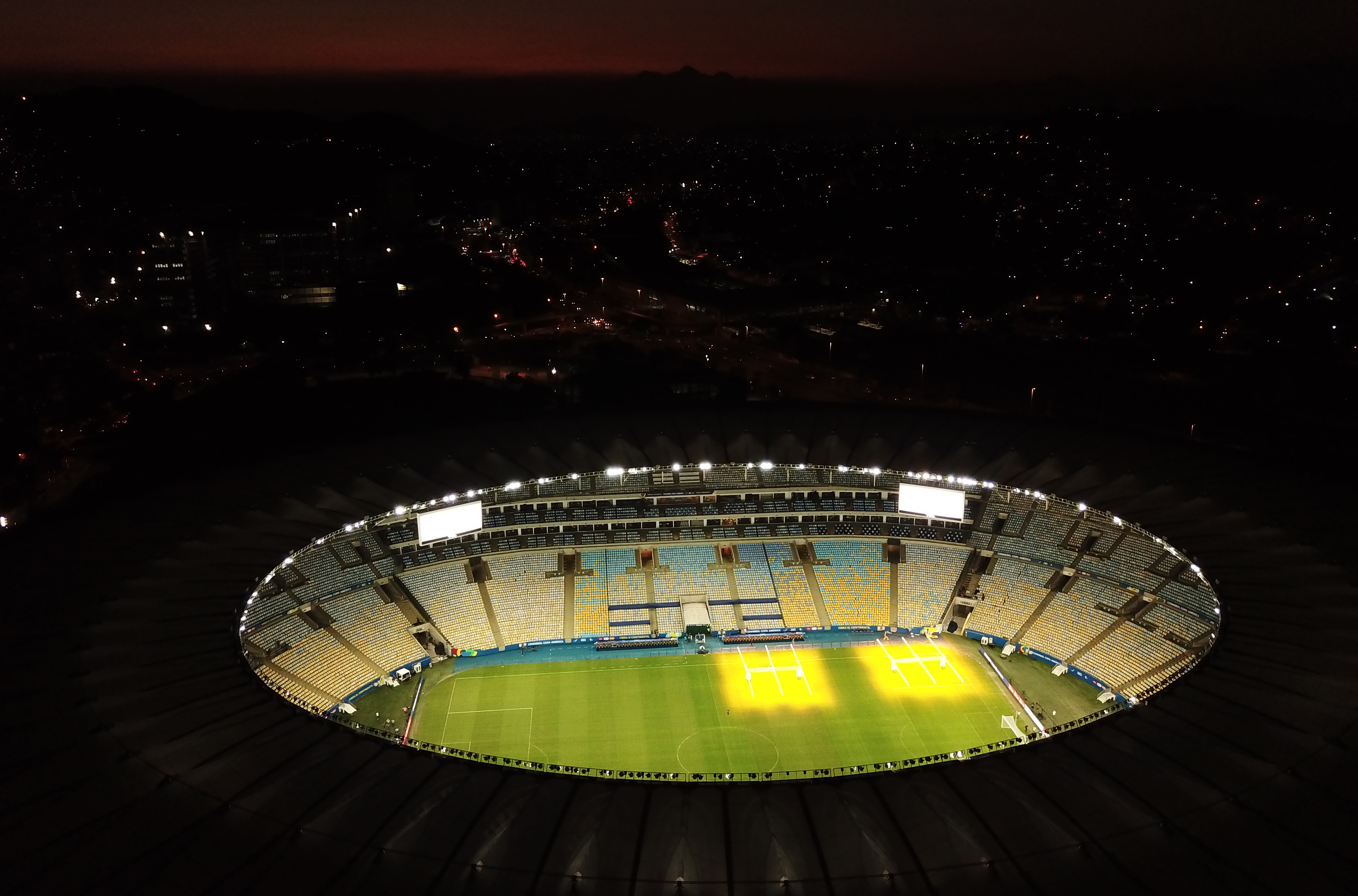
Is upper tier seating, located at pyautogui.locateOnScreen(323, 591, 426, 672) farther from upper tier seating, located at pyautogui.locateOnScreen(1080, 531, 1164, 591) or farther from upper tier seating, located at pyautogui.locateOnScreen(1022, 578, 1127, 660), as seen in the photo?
upper tier seating, located at pyautogui.locateOnScreen(1080, 531, 1164, 591)

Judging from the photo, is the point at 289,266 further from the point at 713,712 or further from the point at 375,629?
the point at 713,712

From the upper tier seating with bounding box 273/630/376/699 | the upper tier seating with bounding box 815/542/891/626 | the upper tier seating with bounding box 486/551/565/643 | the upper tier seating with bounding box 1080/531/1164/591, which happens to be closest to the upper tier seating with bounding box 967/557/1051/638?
the upper tier seating with bounding box 1080/531/1164/591

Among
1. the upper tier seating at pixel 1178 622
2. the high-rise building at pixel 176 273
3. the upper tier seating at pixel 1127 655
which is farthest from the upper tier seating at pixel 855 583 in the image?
the high-rise building at pixel 176 273

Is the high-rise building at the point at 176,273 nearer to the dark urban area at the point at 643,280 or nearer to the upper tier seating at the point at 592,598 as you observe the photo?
the dark urban area at the point at 643,280

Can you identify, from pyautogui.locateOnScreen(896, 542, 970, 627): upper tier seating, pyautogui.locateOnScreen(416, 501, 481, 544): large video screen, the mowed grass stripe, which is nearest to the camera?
the mowed grass stripe

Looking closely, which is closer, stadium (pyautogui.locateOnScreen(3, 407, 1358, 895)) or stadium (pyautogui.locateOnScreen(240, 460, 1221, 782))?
stadium (pyautogui.locateOnScreen(3, 407, 1358, 895))

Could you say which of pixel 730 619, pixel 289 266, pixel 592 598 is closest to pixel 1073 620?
pixel 730 619
